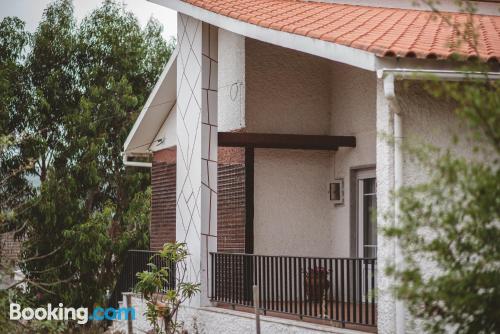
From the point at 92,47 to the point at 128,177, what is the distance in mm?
4872

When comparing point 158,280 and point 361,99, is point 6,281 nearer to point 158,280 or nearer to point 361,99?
point 158,280

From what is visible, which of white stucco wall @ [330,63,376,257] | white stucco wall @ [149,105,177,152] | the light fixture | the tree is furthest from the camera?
white stucco wall @ [149,105,177,152]

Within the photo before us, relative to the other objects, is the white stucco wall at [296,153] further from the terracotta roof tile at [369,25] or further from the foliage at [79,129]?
the foliage at [79,129]

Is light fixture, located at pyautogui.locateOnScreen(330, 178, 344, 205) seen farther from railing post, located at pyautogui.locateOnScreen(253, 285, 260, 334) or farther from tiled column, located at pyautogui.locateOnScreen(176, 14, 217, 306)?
railing post, located at pyautogui.locateOnScreen(253, 285, 260, 334)

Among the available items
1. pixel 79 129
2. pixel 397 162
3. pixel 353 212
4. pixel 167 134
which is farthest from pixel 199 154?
pixel 79 129

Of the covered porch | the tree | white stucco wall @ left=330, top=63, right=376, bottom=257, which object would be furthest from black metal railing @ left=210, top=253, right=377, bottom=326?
the tree

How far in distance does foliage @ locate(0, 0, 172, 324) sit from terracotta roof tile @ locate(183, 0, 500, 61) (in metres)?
15.1

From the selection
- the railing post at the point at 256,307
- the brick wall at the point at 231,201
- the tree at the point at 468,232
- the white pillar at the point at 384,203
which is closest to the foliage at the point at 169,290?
the brick wall at the point at 231,201

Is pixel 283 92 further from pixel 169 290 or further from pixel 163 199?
pixel 163 199

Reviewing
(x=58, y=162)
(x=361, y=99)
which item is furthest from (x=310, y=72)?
(x=58, y=162)

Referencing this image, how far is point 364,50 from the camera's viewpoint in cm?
1123

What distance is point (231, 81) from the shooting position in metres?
17.8

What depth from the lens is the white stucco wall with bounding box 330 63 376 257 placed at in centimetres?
1622

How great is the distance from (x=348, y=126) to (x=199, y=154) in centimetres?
254
